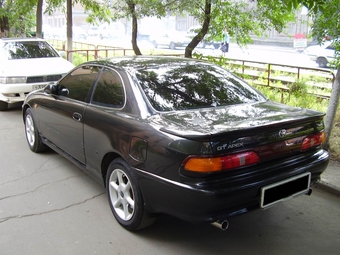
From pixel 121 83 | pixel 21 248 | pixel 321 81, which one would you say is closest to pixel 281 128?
pixel 121 83

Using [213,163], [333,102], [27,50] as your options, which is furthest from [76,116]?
[27,50]

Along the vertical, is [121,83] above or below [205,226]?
above

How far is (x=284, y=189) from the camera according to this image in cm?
318

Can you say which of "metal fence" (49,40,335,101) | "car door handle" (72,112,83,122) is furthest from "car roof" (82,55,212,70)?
"metal fence" (49,40,335,101)

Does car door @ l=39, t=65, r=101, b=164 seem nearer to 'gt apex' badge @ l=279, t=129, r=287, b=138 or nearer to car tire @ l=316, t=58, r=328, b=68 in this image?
'gt apex' badge @ l=279, t=129, r=287, b=138

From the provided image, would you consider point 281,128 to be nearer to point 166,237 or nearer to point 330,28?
point 166,237

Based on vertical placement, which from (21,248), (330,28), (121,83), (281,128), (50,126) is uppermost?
(330,28)

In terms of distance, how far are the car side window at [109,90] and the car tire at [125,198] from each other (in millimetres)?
607

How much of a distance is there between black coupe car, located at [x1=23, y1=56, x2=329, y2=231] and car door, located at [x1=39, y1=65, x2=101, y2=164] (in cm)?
2

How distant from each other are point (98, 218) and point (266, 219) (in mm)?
1695

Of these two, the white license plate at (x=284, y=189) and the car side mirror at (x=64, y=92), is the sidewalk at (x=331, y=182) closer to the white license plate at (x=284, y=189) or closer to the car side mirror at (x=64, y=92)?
the white license plate at (x=284, y=189)

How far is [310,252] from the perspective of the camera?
10.5 feet

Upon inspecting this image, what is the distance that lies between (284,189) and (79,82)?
2.72 m

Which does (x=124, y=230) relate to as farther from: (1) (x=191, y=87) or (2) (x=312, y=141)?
(2) (x=312, y=141)
